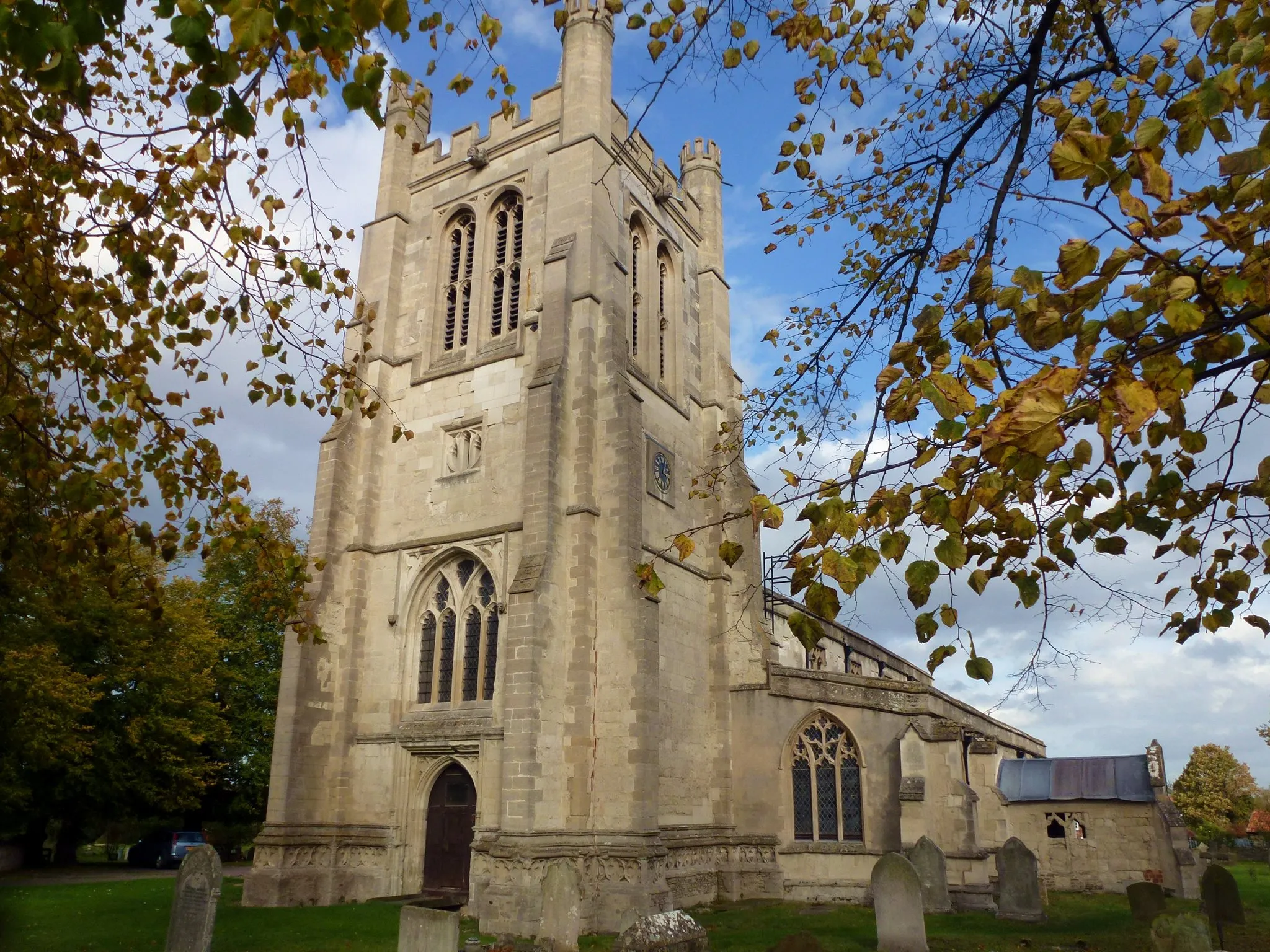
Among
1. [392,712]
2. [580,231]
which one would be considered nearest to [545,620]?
[392,712]

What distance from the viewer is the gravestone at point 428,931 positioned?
10.3 metres

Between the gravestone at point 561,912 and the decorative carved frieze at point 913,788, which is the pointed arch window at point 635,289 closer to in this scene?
the decorative carved frieze at point 913,788

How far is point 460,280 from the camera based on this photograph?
891 inches

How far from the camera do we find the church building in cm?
1658

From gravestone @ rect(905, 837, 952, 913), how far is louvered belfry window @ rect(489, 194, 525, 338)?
45.9ft

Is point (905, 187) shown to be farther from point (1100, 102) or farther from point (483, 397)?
point (483, 397)

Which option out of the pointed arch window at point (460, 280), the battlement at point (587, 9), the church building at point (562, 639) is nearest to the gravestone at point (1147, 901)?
the church building at point (562, 639)

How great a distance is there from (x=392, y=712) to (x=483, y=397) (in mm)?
7136

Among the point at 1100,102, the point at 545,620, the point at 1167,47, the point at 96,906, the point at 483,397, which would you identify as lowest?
the point at 96,906

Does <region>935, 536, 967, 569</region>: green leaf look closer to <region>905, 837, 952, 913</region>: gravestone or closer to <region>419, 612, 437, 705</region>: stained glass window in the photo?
<region>905, 837, 952, 913</region>: gravestone

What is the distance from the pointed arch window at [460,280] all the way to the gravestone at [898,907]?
49.1ft

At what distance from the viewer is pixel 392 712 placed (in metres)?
19.0

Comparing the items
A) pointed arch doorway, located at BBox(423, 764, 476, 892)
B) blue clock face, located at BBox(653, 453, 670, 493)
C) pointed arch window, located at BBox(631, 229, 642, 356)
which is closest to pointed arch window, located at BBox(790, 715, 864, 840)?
blue clock face, located at BBox(653, 453, 670, 493)

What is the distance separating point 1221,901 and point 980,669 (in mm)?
13238
